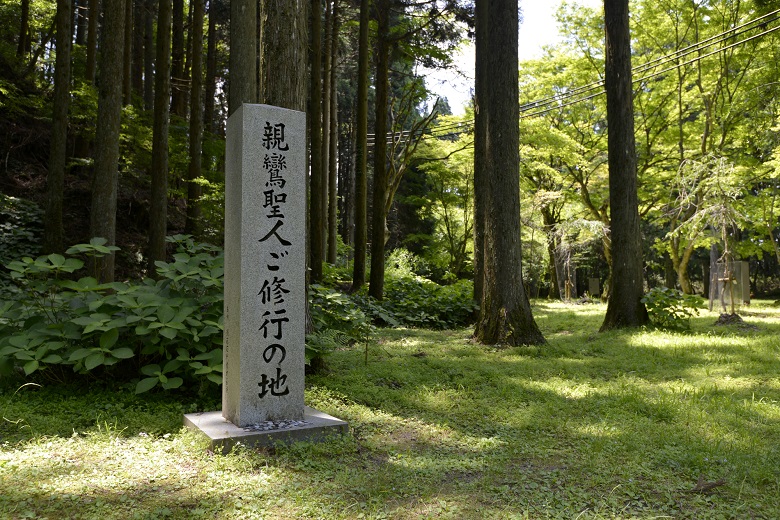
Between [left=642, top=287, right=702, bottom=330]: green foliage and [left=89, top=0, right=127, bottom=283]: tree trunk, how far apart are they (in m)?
9.17

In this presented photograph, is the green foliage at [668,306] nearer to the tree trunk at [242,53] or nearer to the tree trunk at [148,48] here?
the tree trunk at [242,53]

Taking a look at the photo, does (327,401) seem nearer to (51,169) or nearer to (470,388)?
(470,388)

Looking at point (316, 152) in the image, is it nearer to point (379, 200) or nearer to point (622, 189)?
point (379, 200)

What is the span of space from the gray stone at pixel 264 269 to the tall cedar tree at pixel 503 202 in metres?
4.71

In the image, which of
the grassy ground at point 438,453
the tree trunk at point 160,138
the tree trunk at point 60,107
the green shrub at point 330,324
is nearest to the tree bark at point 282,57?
the green shrub at point 330,324

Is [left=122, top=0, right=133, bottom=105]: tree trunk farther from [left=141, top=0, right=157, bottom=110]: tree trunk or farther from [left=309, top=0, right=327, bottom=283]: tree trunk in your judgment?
[left=309, top=0, right=327, bottom=283]: tree trunk

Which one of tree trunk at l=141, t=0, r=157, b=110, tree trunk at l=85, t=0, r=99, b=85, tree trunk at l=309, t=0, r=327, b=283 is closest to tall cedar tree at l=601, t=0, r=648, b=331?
tree trunk at l=309, t=0, r=327, b=283

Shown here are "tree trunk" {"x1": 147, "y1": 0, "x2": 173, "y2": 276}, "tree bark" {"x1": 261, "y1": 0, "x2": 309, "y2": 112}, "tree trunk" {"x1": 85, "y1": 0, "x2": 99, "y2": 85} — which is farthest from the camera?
"tree trunk" {"x1": 85, "y1": 0, "x2": 99, "y2": 85}

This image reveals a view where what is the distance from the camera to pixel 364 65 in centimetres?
1294

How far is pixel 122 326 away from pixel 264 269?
61.4 inches

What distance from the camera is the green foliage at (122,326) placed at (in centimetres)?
471

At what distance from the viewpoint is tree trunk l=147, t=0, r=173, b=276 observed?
1099 centimetres

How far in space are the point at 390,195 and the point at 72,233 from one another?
33.2ft

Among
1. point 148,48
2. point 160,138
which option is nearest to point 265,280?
point 160,138
